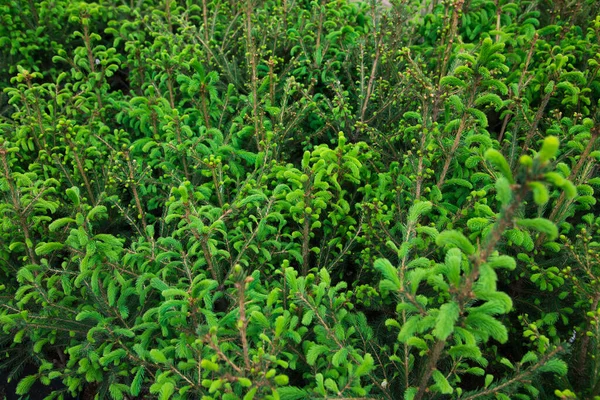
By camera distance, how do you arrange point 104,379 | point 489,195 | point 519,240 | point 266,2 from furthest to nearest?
point 266,2 → point 489,195 → point 104,379 → point 519,240

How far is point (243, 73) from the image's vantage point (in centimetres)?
324

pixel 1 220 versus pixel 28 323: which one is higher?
pixel 1 220

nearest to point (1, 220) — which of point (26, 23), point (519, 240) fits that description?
point (26, 23)

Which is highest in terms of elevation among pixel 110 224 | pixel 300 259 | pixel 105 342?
pixel 300 259

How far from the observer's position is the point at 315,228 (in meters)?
2.55

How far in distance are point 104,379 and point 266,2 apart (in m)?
2.85

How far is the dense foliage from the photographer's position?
5.28 ft

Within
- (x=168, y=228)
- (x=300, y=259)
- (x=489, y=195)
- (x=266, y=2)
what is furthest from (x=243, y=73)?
(x=489, y=195)

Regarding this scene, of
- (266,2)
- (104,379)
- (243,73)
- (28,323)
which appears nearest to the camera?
(28,323)

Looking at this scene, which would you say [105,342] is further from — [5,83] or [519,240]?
[5,83]

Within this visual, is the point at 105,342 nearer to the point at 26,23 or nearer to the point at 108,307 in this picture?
the point at 108,307

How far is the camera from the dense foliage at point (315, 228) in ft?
5.28

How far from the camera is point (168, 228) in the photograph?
8.00 feet

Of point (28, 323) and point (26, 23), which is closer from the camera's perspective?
point (28, 323)
